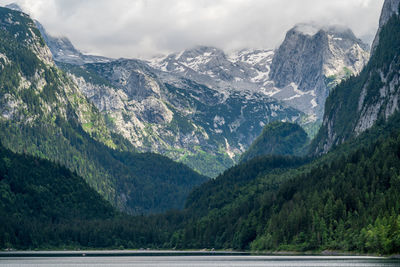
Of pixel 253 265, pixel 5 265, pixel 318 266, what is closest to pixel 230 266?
pixel 253 265

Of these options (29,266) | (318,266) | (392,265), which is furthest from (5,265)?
(392,265)

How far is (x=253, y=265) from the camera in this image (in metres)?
193

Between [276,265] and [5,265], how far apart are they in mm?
79952

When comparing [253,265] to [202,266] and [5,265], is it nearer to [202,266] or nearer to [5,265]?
[202,266]

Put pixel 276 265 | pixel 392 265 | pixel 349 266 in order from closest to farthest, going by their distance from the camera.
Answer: pixel 392 265
pixel 349 266
pixel 276 265

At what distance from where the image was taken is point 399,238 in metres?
191

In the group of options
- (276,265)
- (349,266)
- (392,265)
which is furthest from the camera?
(276,265)

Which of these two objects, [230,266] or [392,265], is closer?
[392,265]

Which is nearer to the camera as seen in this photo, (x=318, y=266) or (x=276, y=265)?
(x=318, y=266)

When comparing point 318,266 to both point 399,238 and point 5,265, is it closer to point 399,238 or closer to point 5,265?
point 399,238

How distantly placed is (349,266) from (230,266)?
39724 millimetres

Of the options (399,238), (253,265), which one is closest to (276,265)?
(253,265)

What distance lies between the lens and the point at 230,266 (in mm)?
195125

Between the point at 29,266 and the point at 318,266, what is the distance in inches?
3373
